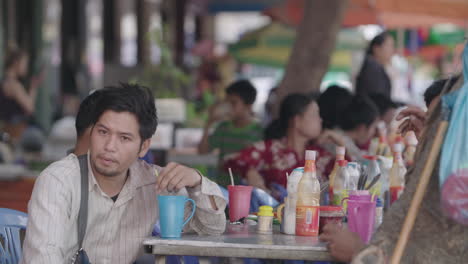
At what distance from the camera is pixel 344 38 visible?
46.2ft

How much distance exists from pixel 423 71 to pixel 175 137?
1410 inches

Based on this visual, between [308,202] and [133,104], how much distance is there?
0.81 m

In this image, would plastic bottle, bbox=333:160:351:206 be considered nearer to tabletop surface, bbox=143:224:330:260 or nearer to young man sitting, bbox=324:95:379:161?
tabletop surface, bbox=143:224:330:260

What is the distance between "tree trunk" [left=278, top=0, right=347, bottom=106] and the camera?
8.02 m

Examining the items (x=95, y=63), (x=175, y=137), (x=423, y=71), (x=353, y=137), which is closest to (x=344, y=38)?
(x=175, y=137)

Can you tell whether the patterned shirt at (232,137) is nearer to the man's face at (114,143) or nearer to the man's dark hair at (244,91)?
the man's dark hair at (244,91)

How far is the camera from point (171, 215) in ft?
10.4

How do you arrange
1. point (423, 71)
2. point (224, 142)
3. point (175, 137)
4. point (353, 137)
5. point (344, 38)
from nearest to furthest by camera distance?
point (353, 137) < point (224, 142) < point (175, 137) < point (344, 38) < point (423, 71)

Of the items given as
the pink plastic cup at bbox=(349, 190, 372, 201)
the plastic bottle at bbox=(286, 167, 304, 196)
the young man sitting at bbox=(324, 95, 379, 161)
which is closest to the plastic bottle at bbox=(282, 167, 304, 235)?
the plastic bottle at bbox=(286, 167, 304, 196)

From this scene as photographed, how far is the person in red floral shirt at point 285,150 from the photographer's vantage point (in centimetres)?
567

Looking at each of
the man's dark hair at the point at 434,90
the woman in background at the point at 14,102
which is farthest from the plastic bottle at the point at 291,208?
the woman in background at the point at 14,102

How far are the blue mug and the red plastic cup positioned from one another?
62 centimetres

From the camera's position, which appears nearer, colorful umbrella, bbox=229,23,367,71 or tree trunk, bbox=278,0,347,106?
tree trunk, bbox=278,0,347,106

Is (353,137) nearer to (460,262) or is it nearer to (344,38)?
(460,262)
